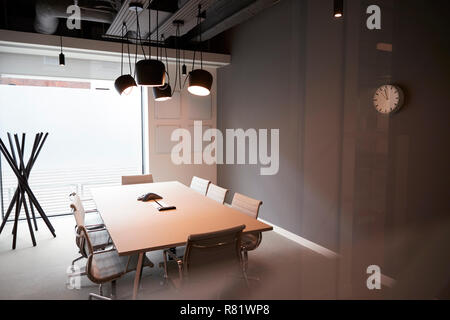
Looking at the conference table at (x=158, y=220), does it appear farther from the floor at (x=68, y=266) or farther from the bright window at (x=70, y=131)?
the bright window at (x=70, y=131)

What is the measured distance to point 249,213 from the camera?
302 cm

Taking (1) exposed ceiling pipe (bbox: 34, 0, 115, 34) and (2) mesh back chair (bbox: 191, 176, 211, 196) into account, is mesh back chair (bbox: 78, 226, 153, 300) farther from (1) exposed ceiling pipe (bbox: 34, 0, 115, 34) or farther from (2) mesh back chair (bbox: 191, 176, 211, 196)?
(1) exposed ceiling pipe (bbox: 34, 0, 115, 34)

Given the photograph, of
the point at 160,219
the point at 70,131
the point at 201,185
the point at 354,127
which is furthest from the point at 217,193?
the point at 70,131

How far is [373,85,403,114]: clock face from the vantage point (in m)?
2.54

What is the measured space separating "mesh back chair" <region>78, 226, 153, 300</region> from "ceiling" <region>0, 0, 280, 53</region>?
220 cm

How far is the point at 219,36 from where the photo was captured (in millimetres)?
5586

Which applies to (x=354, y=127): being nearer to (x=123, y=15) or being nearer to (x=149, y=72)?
(x=149, y=72)

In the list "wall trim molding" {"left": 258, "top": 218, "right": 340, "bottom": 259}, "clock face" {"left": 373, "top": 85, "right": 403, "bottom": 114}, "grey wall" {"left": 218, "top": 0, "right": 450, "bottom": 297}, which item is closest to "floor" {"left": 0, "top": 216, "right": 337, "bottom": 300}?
"wall trim molding" {"left": 258, "top": 218, "right": 340, "bottom": 259}

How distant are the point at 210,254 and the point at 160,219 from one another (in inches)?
24.8

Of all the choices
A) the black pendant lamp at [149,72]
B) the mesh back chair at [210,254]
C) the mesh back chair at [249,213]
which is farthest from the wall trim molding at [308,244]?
the black pendant lamp at [149,72]
